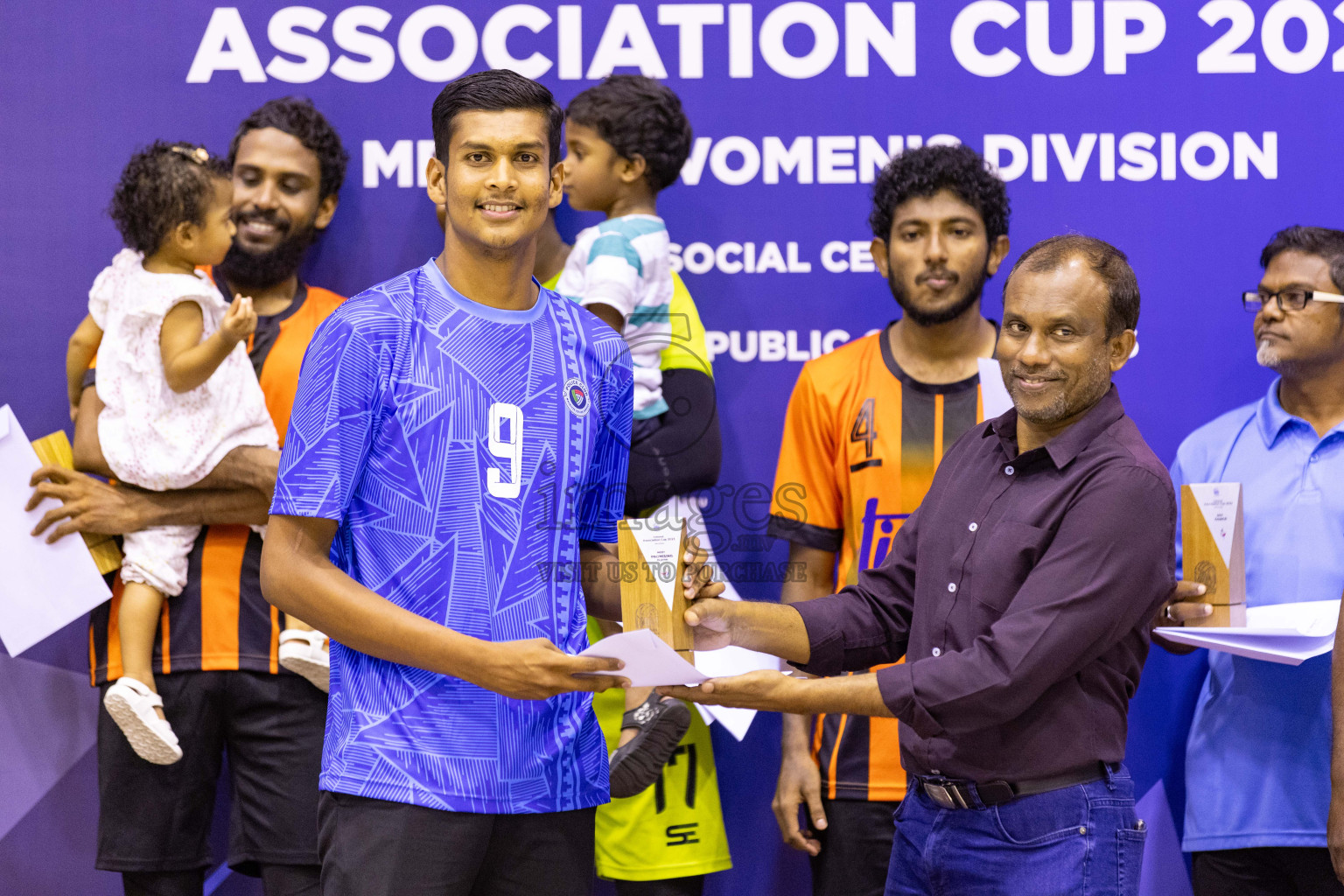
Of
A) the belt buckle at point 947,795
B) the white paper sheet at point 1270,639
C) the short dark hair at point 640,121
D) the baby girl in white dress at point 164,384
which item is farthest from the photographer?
the short dark hair at point 640,121

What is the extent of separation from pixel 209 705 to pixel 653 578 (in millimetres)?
1715

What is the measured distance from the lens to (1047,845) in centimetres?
220

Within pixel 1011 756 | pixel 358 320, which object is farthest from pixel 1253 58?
pixel 358 320

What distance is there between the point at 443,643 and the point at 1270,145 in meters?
3.12

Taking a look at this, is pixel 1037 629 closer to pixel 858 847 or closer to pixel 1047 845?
pixel 1047 845

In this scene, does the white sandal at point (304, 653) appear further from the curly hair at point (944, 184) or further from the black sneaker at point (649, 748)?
the curly hair at point (944, 184)

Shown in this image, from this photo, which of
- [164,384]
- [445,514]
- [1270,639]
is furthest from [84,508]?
[1270,639]

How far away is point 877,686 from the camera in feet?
7.34

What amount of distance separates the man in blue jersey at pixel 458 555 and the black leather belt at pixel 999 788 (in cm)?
64

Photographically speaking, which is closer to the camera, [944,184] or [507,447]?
[507,447]

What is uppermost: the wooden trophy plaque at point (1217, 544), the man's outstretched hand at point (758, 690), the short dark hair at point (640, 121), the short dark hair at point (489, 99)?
the short dark hair at point (640, 121)

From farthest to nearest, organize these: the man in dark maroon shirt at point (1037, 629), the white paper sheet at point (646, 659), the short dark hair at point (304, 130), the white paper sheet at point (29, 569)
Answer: the short dark hair at point (304, 130), the white paper sheet at point (29, 569), the man in dark maroon shirt at point (1037, 629), the white paper sheet at point (646, 659)

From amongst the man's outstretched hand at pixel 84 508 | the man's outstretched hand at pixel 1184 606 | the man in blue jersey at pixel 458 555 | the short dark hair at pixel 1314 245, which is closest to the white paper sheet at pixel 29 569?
the man's outstretched hand at pixel 84 508

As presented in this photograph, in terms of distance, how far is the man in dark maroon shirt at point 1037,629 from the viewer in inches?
85.1
